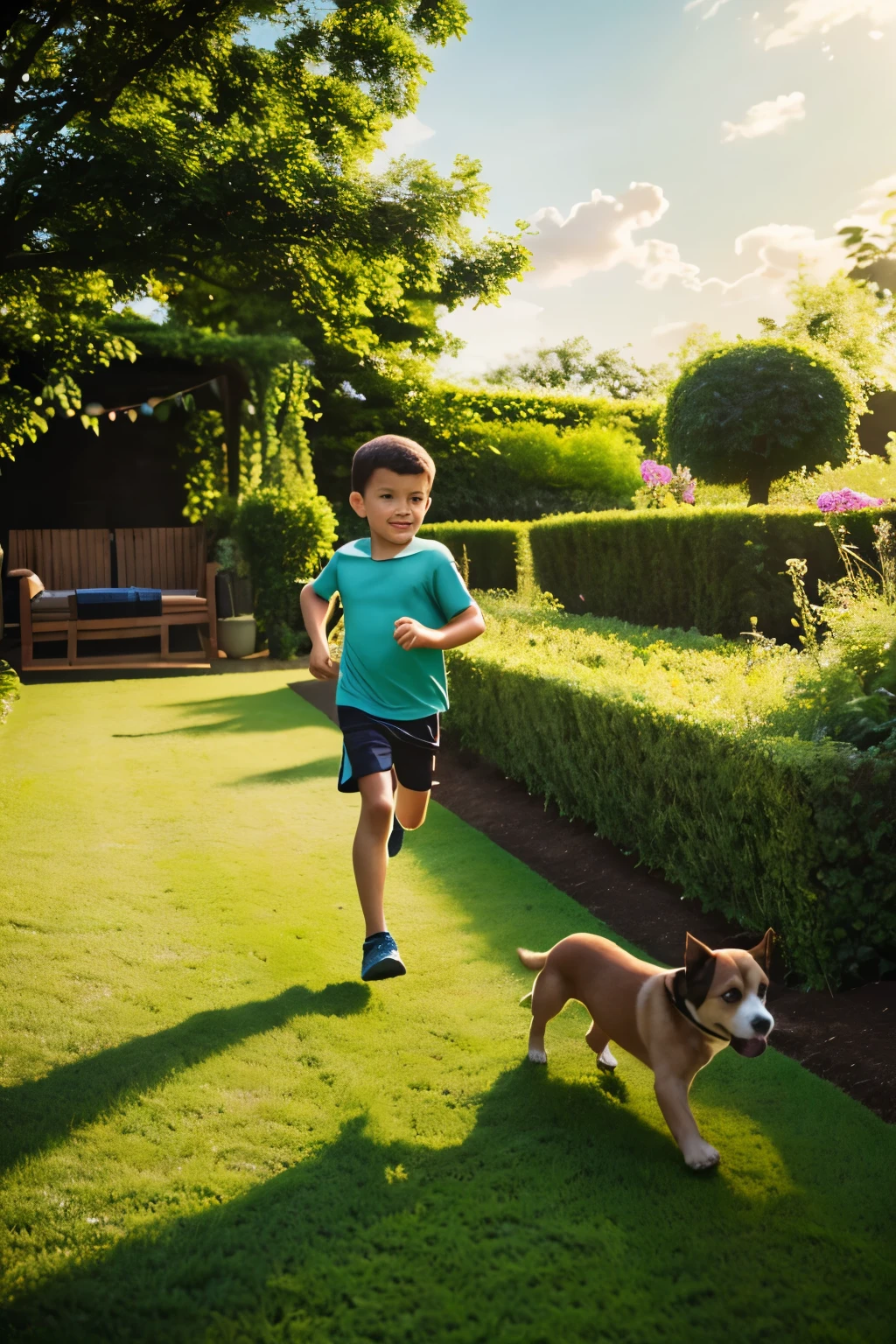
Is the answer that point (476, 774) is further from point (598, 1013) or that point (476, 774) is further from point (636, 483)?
point (636, 483)

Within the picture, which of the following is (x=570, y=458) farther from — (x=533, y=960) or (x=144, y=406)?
(x=533, y=960)

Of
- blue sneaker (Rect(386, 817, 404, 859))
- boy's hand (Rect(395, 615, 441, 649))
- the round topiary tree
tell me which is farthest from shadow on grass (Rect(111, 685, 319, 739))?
the round topiary tree

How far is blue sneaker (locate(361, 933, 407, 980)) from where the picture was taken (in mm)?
3326

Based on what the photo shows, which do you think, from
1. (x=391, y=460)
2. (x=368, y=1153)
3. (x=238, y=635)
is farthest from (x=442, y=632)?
(x=238, y=635)

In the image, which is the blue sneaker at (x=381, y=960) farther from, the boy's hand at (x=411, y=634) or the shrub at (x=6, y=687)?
the shrub at (x=6, y=687)

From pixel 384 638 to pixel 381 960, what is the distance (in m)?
1.07

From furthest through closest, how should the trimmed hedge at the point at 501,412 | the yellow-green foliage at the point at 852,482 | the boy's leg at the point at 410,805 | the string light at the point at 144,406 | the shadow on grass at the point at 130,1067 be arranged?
1. the trimmed hedge at the point at 501,412
2. the string light at the point at 144,406
3. the yellow-green foliage at the point at 852,482
4. the boy's leg at the point at 410,805
5. the shadow on grass at the point at 130,1067

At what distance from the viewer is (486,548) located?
15234 millimetres

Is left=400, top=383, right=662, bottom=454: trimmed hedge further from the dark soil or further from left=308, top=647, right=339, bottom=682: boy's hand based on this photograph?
left=308, top=647, right=339, bottom=682: boy's hand

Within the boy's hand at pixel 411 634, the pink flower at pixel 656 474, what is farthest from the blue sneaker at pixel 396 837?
the pink flower at pixel 656 474

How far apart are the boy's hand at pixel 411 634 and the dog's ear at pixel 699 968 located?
119 centimetres

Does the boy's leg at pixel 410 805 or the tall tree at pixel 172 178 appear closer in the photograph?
the boy's leg at pixel 410 805

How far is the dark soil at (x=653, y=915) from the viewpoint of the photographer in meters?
3.09

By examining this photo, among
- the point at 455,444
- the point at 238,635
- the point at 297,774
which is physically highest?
the point at 455,444
